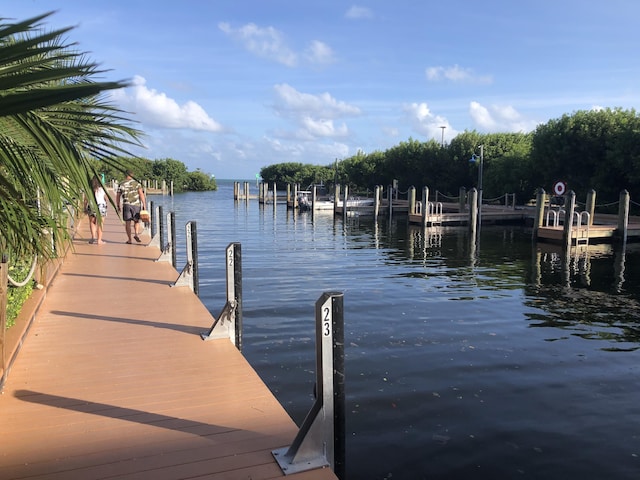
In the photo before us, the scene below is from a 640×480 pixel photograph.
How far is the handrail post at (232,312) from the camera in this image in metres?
5.64

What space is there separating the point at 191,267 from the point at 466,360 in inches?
169

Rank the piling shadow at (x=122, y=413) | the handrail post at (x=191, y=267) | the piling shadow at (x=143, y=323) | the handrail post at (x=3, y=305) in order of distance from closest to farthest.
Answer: the piling shadow at (x=122, y=413) → the handrail post at (x=3, y=305) → the piling shadow at (x=143, y=323) → the handrail post at (x=191, y=267)

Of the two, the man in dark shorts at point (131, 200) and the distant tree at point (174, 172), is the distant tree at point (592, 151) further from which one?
the distant tree at point (174, 172)

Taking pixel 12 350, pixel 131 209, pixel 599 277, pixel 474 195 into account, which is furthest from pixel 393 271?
pixel 474 195

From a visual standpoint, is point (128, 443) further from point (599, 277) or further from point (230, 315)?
point (599, 277)

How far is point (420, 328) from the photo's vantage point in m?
8.24

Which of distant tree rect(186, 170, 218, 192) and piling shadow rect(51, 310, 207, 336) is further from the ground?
distant tree rect(186, 170, 218, 192)

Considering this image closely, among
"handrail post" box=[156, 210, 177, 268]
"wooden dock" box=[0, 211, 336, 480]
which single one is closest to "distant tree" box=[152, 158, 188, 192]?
"handrail post" box=[156, 210, 177, 268]

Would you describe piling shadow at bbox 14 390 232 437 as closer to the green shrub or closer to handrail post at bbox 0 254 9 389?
handrail post at bbox 0 254 9 389

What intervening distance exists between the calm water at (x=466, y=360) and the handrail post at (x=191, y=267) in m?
Answer: 1.09

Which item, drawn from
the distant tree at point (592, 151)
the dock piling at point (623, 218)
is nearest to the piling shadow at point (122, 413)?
the dock piling at point (623, 218)

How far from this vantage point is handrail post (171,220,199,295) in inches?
323

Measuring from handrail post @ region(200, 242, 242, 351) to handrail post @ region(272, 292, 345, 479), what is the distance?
2444 mm

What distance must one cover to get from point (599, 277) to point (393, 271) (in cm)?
505
